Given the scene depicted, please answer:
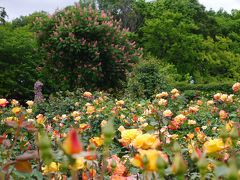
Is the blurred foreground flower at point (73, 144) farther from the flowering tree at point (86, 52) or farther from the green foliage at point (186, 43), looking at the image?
the green foliage at point (186, 43)

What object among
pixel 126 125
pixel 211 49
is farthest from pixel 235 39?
pixel 126 125

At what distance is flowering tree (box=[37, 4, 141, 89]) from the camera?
10.9m

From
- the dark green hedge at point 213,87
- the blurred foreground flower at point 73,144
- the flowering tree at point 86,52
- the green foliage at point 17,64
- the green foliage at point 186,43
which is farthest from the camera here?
the green foliage at point 186,43

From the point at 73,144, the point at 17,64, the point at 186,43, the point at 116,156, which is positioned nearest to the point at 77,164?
the point at 73,144

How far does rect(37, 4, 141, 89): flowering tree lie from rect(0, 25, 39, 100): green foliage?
8.08 ft

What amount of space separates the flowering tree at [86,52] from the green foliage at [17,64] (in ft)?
8.08

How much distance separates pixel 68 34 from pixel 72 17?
63 cm

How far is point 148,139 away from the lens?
1.04m

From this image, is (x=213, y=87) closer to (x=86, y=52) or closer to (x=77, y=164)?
(x=86, y=52)

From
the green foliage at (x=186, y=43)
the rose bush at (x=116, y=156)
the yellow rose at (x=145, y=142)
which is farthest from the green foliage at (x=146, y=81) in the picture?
the green foliage at (x=186, y=43)

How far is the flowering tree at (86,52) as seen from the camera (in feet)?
35.9

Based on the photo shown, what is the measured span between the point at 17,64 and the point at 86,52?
3.96 m

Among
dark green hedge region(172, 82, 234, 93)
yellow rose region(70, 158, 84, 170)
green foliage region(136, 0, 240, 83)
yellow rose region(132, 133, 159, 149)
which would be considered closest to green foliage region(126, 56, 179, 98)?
dark green hedge region(172, 82, 234, 93)

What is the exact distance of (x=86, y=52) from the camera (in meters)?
11.1
